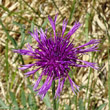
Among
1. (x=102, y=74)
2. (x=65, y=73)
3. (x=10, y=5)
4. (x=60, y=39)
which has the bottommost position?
(x=102, y=74)

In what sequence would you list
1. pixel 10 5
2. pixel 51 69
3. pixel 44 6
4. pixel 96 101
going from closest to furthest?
pixel 51 69 < pixel 96 101 < pixel 44 6 < pixel 10 5

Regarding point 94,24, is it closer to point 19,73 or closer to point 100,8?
point 100,8

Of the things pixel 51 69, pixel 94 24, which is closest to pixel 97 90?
pixel 94 24

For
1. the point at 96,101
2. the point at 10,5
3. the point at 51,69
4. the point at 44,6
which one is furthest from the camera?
the point at 10,5

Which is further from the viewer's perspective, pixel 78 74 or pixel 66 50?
pixel 78 74

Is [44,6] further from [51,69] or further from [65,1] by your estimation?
[51,69]

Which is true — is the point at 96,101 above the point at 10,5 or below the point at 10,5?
below

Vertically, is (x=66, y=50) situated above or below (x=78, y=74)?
above

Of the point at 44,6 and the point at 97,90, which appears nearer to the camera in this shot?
the point at 97,90

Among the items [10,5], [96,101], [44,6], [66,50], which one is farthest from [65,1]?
[66,50]
